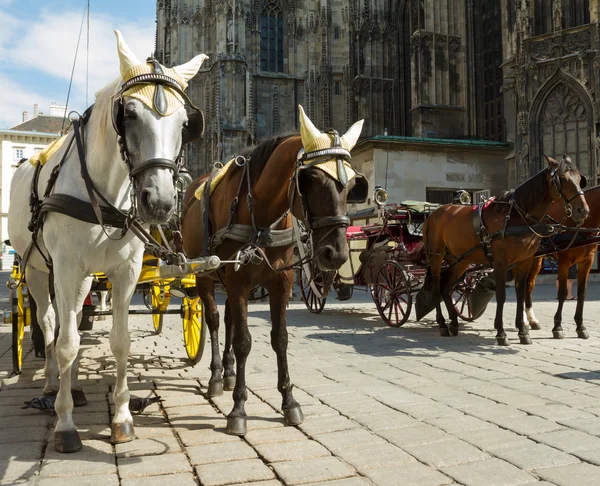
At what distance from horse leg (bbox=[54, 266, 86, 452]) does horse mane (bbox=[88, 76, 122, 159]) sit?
670 millimetres

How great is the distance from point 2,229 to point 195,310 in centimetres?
6682

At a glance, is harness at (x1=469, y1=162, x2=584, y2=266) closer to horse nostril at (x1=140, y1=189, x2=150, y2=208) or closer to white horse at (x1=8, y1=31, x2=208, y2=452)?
white horse at (x1=8, y1=31, x2=208, y2=452)

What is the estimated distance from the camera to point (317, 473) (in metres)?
2.88

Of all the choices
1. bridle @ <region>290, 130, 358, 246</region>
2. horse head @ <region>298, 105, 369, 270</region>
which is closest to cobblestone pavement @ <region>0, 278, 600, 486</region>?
horse head @ <region>298, 105, 369, 270</region>

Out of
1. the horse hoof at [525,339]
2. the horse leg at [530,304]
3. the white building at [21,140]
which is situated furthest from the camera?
the white building at [21,140]

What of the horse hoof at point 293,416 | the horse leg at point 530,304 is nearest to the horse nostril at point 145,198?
the horse hoof at point 293,416

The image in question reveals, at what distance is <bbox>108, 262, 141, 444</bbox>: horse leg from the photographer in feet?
11.1

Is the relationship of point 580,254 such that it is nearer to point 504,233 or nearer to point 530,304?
point 530,304

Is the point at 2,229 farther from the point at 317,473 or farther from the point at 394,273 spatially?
the point at 317,473

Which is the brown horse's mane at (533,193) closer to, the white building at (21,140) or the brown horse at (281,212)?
the brown horse at (281,212)

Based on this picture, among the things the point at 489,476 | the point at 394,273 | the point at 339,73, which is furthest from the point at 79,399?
the point at 339,73

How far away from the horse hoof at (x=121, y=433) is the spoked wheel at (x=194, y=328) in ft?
7.45

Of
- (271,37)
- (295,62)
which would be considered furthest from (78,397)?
(271,37)

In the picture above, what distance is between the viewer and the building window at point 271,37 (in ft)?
117
